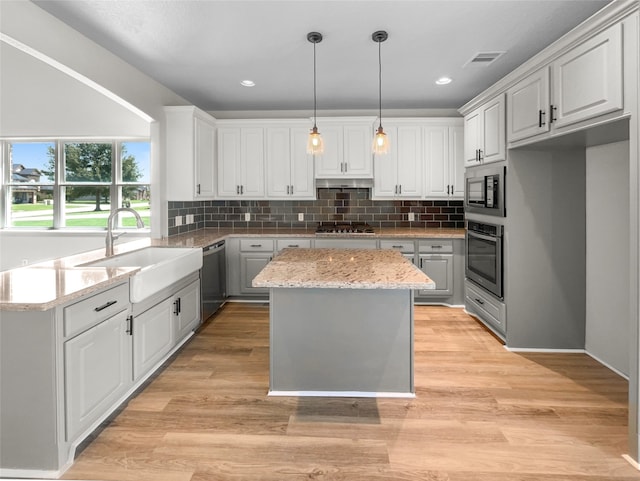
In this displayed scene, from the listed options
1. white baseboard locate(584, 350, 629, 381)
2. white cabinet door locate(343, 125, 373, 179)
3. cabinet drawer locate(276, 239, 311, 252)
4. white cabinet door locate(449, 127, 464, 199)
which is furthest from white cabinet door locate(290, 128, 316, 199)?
white baseboard locate(584, 350, 629, 381)

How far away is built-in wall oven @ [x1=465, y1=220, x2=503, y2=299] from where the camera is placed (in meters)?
3.60

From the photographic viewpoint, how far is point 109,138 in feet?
17.9

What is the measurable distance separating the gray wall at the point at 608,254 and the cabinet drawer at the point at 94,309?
345 cm

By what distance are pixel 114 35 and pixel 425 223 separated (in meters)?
4.13

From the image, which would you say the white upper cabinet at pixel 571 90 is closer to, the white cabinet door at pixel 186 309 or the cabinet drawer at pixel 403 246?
the cabinet drawer at pixel 403 246

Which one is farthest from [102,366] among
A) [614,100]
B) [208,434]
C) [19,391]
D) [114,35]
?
[614,100]

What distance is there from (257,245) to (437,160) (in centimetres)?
252

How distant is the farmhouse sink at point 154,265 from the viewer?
257cm

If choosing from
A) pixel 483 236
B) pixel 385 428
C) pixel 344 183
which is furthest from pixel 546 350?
pixel 344 183

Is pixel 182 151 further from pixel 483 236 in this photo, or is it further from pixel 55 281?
pixel 483 236

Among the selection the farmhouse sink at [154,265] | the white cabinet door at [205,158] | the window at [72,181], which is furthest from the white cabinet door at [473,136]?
the window at [72,181]

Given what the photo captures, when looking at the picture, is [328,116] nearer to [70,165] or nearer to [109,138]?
[109,138]

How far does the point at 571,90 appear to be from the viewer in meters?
2.54

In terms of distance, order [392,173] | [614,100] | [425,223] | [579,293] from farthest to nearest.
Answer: [425,223] → [392,173] → [579,293] → [614,100]
